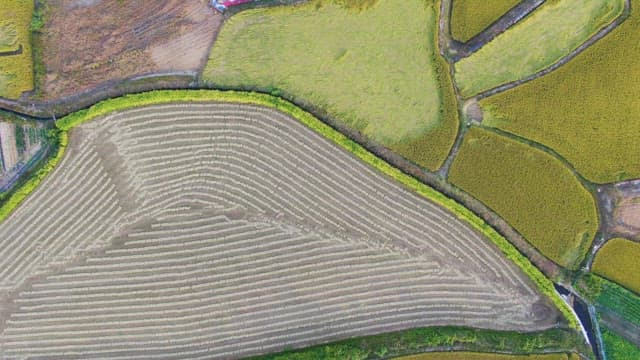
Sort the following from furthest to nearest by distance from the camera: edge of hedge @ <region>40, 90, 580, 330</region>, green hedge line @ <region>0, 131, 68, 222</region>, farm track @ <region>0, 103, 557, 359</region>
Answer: farm track @ <region>0, 103, 557, 359</region>, edge of hedge @ <region>40, 90, 580, 330</region>, green hedge line @ <region>0, 131, 68, 222</region>

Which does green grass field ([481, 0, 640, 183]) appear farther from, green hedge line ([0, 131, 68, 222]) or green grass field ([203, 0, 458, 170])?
green hedge line ([0, 131, 68, 222])

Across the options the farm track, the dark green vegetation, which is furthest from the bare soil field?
the dark green vegetation

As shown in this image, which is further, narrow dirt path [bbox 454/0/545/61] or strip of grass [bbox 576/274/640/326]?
narrow dirt path [bbox 454/0/545/61]

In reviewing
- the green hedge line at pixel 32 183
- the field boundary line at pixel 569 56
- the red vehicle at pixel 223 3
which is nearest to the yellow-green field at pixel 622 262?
the field boundary line at pixel 569 56

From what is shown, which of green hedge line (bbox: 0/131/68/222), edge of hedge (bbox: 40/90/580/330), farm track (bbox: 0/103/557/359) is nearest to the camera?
green hedge line (bbox: 0/131/68/222)

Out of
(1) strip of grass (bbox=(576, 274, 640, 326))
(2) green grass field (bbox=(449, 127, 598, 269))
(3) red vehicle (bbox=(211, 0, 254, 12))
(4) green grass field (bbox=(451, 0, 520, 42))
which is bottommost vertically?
(1) strip of grass (bbox=(576, 274, 640, 326))

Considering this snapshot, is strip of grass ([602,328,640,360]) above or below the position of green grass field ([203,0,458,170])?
below

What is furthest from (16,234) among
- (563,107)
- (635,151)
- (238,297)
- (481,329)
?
(635,151)
